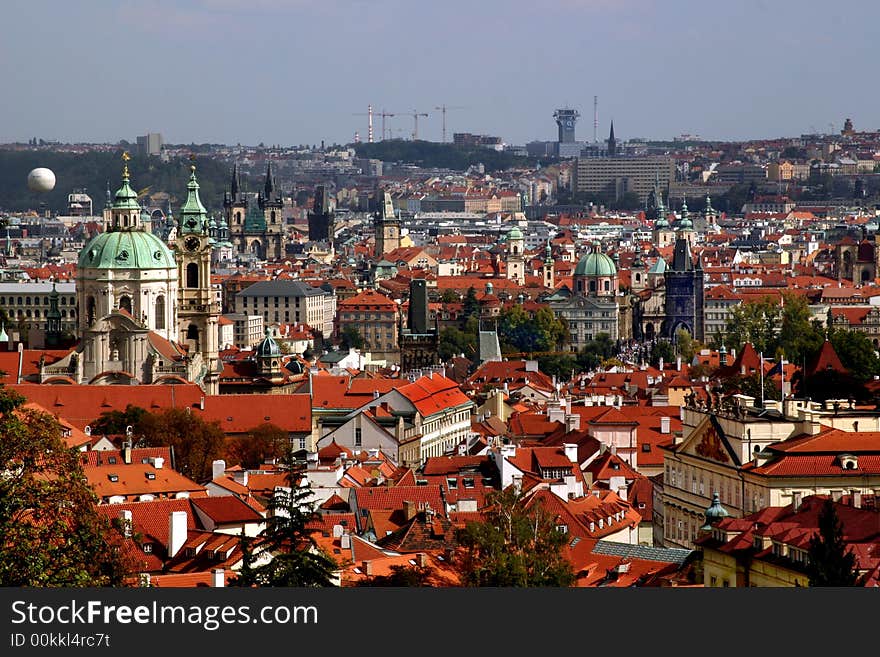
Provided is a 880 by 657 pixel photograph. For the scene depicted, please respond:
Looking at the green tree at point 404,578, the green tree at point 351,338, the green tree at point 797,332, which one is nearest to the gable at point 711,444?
the green tree at point 404,578

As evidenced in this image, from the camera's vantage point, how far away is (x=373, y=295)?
101062mm

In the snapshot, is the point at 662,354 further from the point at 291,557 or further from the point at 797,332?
the point at 291,557

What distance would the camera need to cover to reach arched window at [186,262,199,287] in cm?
6543

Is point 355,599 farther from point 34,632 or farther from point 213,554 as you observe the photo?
point 213,554

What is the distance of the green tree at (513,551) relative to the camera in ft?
77.1

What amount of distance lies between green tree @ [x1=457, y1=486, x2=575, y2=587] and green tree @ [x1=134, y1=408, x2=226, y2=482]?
14232 millimetres

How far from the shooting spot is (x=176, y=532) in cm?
2836

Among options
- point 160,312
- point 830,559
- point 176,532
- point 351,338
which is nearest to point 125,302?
point 160,312

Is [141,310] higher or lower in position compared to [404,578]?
lower

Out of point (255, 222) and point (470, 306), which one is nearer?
point (470, 306)

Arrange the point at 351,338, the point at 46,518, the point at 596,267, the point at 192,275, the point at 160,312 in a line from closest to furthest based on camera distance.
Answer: the point at 46,518
the point at 160,312
the point at 192,275
the point at 351,338
the point at 596,267

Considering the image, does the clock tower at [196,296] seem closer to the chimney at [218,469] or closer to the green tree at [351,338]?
Answer: the chimney at [218,469]

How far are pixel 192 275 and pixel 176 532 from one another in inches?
1475

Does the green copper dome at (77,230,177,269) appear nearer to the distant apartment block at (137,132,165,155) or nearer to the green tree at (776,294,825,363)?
the green tree at (776,294,825,363)
